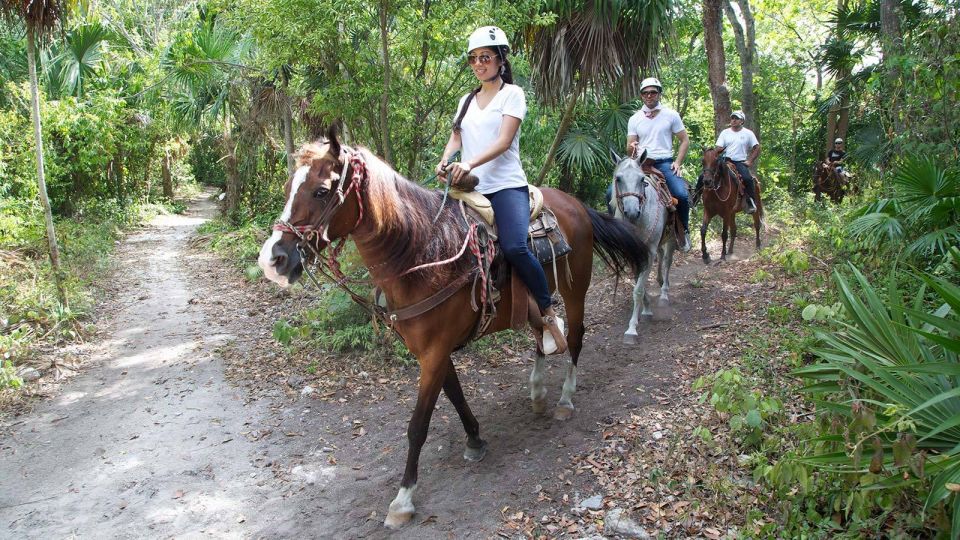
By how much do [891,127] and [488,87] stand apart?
5.29m

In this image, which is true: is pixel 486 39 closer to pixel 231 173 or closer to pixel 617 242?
pixel 617 242

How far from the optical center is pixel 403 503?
12.7 ft

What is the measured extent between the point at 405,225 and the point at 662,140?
17.0 ft

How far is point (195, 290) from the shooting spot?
11.3m

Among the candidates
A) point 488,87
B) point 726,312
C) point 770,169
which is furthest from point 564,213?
point 770,169

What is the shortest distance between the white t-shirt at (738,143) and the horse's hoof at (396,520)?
9480mm

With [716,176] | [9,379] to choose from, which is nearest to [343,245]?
[9,379]

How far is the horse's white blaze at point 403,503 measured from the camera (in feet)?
12.7

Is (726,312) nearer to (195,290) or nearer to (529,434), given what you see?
(529,434)

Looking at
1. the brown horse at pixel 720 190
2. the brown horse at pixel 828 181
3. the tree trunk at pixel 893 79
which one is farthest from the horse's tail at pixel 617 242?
the brown horse at pixel 828 181

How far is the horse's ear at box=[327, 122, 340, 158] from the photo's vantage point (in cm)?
321

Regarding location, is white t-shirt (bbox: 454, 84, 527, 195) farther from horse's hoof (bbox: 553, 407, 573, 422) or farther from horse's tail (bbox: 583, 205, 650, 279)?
horse's hoof (bbox: 553, 407, 573, 422)

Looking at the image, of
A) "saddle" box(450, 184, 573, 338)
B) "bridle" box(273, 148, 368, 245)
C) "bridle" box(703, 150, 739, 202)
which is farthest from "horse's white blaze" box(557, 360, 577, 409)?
"bridle" box(703, 150, 739, 202)

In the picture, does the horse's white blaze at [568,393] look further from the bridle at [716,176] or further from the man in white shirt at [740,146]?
the man in white shirt at [740,146]
